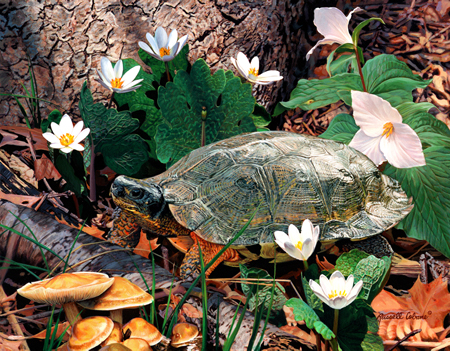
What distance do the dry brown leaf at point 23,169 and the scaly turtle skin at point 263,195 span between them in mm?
704

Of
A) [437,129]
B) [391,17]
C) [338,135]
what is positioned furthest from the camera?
[391,17]

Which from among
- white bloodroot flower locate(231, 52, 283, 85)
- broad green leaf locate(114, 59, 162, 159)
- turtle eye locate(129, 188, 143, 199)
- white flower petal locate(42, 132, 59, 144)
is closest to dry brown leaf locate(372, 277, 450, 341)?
turtle eye locate(129, 188, 143, 199)

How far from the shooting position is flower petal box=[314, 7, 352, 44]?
2057mm

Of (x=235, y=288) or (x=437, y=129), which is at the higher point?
(x=437, y=129)

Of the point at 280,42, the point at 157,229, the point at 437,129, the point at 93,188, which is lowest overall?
the point at 157,229

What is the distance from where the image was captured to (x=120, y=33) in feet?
9.60

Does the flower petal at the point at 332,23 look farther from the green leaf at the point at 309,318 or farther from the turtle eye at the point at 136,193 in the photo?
the green leaf at the point at 309,318

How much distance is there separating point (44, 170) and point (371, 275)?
6.28 ft

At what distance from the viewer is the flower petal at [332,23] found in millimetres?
2057

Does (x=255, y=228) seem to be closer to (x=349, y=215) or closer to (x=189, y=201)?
(x=189, y=201)

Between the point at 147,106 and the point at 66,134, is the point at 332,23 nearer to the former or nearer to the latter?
the point at 147,106

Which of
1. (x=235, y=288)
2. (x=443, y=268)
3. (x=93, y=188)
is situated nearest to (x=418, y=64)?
(x=443, y=268)

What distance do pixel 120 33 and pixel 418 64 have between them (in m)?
2.46

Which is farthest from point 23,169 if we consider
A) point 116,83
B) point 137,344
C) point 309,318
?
point 309,318
